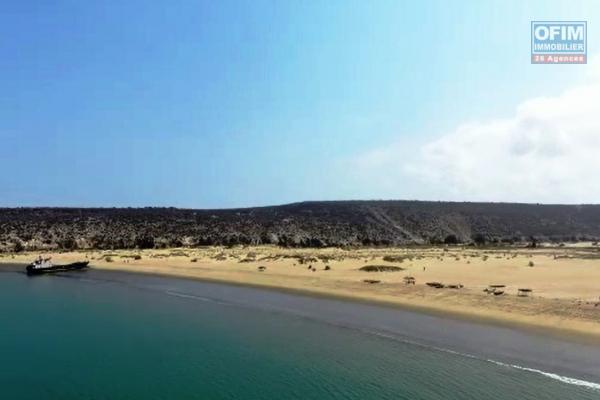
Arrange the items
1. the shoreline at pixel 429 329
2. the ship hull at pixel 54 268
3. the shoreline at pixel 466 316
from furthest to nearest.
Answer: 1. the ship hull at pixel 54 268
2. the shoreline at pixel 466 316
3. the shoreline at pixel 429 329

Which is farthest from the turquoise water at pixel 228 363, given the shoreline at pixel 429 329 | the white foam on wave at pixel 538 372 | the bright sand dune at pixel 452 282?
the bright sand dune at pixel 452 282

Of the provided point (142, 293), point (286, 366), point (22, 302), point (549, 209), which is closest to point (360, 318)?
point (286, 366)

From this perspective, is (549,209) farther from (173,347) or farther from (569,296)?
(173,347)

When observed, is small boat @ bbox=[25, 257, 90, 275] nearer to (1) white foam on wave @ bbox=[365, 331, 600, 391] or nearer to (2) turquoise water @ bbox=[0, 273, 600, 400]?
(2) turquoise water @ bbox=[0, 273, 600, 400]

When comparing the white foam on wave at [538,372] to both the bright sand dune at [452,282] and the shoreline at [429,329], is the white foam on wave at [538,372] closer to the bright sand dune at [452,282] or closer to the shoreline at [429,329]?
the shoreline at [429,329]

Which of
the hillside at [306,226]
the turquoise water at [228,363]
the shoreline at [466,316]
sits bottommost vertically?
the turquoise water at [228,363]

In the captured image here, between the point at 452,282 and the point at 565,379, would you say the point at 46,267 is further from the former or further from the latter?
the point at 565,379

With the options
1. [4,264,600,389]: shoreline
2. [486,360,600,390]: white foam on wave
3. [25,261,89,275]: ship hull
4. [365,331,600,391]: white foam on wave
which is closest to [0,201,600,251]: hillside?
[25,261,89,275]: ship hull
